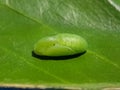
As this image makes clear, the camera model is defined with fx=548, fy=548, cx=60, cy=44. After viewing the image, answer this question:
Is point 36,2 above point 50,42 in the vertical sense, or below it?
above

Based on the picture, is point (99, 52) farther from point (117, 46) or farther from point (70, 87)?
point (70, 87)

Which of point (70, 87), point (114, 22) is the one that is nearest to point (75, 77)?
point (70, 87)

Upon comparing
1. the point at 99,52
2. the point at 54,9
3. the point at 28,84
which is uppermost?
the point at 54,9

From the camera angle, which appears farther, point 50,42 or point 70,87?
point 50,42
